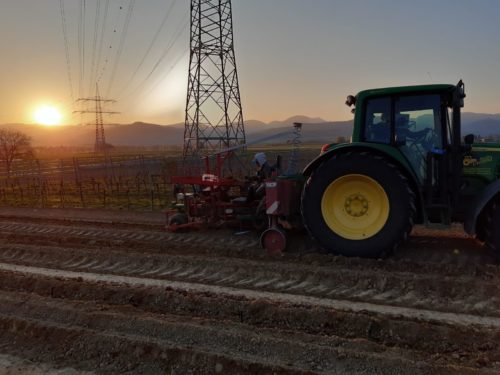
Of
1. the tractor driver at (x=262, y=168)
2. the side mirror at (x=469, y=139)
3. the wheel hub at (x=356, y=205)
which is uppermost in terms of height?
the side mirror at (x=469, y=139)

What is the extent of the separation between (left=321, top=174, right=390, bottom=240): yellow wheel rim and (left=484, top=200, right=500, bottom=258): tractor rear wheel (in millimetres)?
1217

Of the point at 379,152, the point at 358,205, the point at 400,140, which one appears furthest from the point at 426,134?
the point at 358,205

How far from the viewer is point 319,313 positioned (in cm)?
418

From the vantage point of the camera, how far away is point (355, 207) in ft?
19.5

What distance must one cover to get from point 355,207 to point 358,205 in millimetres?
47

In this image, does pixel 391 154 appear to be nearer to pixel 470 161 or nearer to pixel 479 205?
pixel 470 161

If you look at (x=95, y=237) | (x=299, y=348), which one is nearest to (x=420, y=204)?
(x=299, y=348)

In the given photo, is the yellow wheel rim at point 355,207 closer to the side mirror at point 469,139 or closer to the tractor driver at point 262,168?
the side mirror at point 469,139

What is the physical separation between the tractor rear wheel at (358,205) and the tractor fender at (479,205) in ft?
2.27

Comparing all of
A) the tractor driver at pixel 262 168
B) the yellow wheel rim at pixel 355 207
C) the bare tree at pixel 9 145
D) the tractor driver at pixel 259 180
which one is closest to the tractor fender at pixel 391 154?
the yellow wheel rim at pixel 355 207

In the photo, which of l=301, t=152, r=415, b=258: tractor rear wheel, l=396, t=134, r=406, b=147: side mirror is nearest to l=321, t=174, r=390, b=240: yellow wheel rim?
l=301, t=152, r=415, b=258: tractor rear wheel

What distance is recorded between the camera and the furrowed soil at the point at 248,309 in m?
3.43

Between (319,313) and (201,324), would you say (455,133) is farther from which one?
(201,324)

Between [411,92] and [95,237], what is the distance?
5.93m
